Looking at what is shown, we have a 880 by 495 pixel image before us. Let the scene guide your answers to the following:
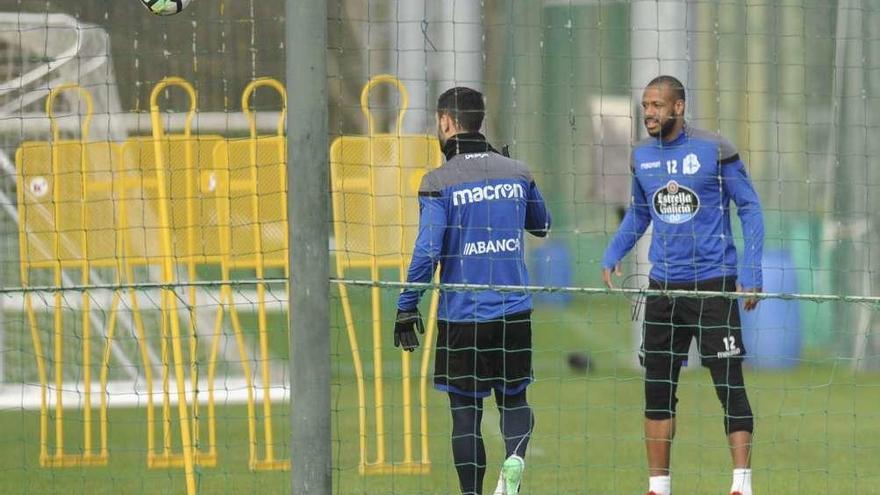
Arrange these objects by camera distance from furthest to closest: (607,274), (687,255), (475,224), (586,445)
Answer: (586,445) → (607,274) → (687,255) → (475,224)

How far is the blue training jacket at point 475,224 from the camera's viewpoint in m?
6.62

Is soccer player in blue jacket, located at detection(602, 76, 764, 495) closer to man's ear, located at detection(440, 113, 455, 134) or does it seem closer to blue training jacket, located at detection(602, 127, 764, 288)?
blue training jacket, located at detection(602, 127, 764, 288)

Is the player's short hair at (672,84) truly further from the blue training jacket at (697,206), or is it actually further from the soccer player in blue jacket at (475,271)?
the soccer player in blue jacket at (475,271)

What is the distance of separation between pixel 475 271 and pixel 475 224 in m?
0.21

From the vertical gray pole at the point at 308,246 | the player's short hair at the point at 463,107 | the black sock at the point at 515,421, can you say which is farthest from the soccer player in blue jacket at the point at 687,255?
the vertical gray pole at the point at 308,246

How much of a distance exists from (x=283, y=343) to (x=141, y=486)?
20.5 feet

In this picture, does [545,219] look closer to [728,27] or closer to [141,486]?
[141,486]

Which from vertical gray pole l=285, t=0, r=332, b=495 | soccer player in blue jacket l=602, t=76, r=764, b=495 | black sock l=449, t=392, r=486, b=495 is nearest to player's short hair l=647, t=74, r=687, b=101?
soccer player in blue jacket l=602, t=76, r=764, b=495

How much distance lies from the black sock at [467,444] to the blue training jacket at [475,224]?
399 millimetres

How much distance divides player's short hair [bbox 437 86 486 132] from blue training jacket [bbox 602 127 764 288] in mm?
987

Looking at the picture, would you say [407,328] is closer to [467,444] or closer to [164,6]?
[467,444]

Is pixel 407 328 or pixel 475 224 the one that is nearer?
pixel 407 328

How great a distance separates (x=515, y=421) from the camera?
270 inches

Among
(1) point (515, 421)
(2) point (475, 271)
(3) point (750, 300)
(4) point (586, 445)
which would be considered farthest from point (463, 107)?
(4) point (586, 445)
